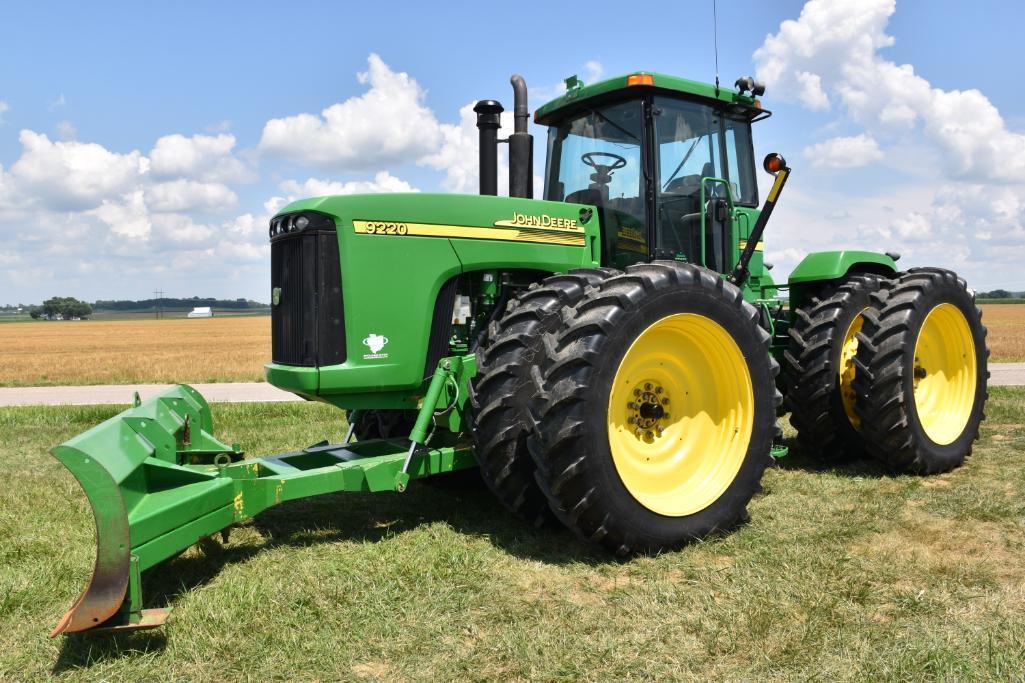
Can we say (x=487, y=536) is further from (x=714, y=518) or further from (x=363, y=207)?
(x=363, y=207)

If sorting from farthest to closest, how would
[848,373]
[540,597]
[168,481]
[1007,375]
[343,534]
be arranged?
1. [1007,375]
2. [848,373]
3. [343,534]
4. [168,481]
5. [540,597]

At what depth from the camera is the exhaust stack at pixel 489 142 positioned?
5547 mm

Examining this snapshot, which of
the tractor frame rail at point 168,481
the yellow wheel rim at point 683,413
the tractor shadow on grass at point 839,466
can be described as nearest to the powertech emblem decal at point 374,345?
the tractor frame rail at point 168,481

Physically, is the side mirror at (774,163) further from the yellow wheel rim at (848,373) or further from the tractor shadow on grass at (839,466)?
the tractor shadow on grass at (839,466)

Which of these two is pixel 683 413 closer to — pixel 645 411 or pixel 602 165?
pixel 645 411

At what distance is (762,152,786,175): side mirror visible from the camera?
5.84 metres

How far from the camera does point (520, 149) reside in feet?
18.7

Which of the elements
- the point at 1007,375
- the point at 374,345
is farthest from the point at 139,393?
the point at 1007,375

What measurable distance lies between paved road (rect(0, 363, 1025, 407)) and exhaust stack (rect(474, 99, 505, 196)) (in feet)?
25.5

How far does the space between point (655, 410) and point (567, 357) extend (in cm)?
89

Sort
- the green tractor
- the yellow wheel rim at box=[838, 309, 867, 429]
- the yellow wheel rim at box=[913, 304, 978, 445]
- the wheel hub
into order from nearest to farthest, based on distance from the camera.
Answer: the green tractor < the wheel hub < the yellow wheel rim at box=[838, 309, 867, 429] < the yellow wheel rim at box=[913, 304, 978, 445]

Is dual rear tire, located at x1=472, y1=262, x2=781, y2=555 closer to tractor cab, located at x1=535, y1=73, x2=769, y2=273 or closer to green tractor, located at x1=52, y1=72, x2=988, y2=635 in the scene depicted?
green tractor, located at x1=52, y1=72, x2=988, y2=635

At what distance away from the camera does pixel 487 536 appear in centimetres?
462

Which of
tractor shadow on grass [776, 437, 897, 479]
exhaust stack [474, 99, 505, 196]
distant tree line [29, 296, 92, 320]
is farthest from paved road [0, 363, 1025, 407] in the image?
distant tree line [29, 296, 92, 320]
